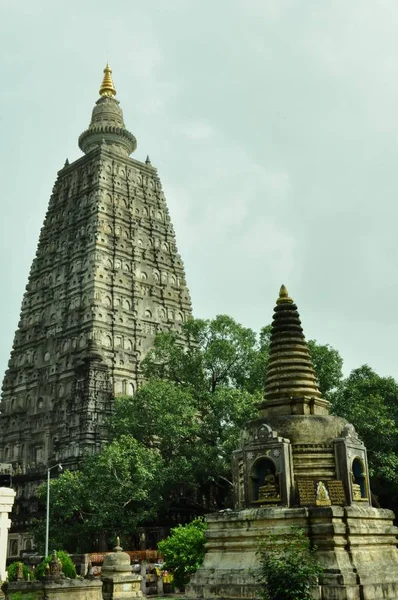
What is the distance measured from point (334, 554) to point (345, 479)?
2869mm

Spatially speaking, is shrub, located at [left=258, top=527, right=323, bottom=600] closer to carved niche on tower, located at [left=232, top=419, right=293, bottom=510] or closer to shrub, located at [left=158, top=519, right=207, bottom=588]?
carved niche on tower, located at [left=232, top=419, right=293, bottom=510]

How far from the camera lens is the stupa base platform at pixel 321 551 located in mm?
20219

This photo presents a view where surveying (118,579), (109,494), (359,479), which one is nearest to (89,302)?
(109,494)

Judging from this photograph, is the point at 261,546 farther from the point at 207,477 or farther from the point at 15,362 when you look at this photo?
the point at 15,362

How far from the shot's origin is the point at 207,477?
157 feet

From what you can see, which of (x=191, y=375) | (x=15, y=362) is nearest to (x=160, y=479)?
(x=191, y=375)

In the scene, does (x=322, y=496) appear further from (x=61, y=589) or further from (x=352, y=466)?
(x=61, y=589)

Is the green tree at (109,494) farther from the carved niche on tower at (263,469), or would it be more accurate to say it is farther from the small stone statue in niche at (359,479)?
the small stone statue in niche at (359,479)

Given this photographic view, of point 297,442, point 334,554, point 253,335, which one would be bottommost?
point 334,554

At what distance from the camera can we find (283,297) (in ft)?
90.5

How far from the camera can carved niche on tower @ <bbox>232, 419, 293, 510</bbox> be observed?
22.7 meters

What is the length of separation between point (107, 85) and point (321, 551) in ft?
252

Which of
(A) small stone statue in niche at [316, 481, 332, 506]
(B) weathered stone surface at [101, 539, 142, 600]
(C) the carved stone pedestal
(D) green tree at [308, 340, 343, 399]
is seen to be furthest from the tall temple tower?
(A) small stone statue in niche at [316, 481, 332, 506]

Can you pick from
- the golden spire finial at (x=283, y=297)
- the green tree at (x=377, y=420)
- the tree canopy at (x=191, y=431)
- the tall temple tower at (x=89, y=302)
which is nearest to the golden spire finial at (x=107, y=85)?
the tall temple tower at (x=89, y=302)
